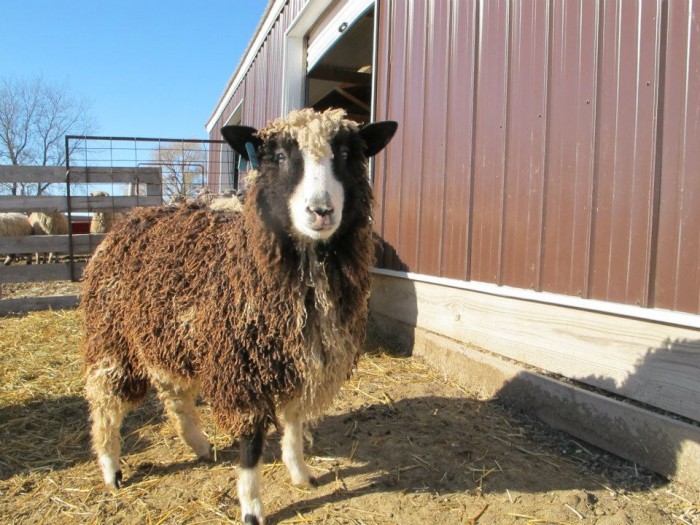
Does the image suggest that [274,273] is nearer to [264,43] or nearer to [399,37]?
[399,37]

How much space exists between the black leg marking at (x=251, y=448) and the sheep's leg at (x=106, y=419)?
1087 millimetres

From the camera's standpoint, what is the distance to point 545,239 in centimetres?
361

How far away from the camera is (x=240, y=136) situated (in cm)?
263

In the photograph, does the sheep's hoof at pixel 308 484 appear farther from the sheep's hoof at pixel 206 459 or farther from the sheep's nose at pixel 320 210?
the sheep's nose at pixel 320 210

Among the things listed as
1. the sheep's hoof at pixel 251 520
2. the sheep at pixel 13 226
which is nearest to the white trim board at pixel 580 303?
the sheep's hoof at pixel 251 520

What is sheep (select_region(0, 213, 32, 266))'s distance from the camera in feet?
41.5

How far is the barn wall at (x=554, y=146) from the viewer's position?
2766mm

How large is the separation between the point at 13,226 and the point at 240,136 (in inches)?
529

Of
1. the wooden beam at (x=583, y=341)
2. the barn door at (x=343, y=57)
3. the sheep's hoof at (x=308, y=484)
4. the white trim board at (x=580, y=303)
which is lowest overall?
the sheep's hoof at (x=308, y=484)

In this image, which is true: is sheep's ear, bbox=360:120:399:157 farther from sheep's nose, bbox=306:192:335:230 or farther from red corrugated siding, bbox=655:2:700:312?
red corrugated siding, bbox=655:2:700:312

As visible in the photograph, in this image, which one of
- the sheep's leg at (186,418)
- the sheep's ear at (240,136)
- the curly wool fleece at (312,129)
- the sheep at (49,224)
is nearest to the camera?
the curly wool fleece at (312,129)

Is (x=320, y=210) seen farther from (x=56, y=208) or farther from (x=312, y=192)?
(x=56, y=208)

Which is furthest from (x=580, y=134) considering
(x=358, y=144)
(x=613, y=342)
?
(x=358, y=144)

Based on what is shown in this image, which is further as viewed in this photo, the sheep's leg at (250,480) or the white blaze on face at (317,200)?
the sheep's leg at (250,480)
